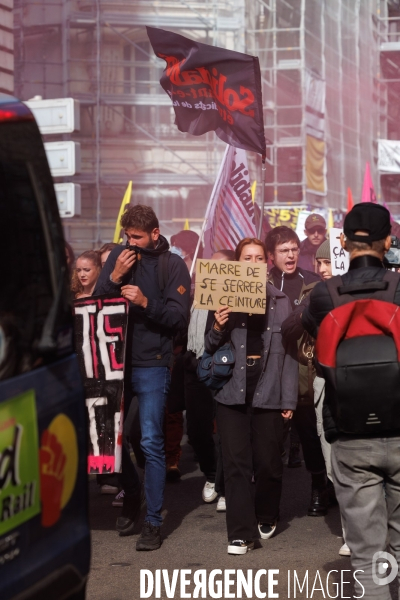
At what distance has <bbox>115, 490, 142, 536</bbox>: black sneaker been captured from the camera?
6.25m

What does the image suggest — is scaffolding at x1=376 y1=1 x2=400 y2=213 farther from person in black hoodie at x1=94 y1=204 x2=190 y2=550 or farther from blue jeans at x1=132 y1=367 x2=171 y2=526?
blue jeans at x1=132 y1=367 x2=171 y2=526

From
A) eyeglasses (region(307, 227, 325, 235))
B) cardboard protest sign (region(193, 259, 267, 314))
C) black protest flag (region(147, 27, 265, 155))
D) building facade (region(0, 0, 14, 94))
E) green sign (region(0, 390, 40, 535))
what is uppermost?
building facade (region(0, 0, 14, 94))

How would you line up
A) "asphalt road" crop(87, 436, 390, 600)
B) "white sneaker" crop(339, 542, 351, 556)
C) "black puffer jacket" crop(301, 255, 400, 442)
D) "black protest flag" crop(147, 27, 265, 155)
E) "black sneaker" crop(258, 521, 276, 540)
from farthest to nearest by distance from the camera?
"black protest flag" crop(147, 27, 265, 155)
"black sneaker" crop(258, 521, 276, 540)
"white sneaker" crop(339, 542, 351, 556)
"asphalt road" crop(87, 436, 390, 600)
"black puffer jacket" crop(301, 255, 400, 442)

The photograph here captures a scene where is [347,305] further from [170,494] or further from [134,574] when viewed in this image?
[170,494]

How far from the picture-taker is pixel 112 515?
268 inches

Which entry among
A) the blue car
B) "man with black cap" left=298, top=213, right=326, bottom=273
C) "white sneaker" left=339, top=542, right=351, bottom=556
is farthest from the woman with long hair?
"man with black cap" left=298, top=213, right=326, bottom=273

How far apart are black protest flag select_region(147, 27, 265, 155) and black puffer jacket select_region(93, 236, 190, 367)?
8.68 ft

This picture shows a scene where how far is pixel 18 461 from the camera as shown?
2.80m

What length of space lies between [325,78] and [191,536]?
90.5 ft

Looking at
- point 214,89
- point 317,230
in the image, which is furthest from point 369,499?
point 317,230

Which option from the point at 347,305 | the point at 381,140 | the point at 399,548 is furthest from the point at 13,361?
the point at 381,140

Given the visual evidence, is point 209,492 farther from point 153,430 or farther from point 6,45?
point 6,45

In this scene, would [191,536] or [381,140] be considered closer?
[191,536]

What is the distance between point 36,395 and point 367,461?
1.35m
